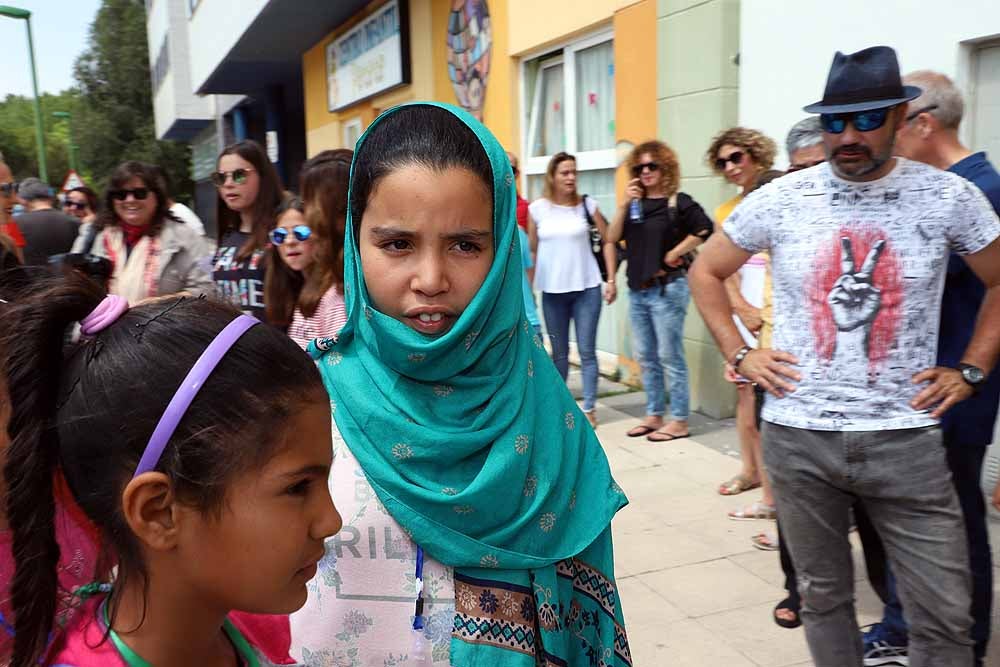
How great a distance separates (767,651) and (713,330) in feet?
4.07

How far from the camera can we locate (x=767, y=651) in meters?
3.25

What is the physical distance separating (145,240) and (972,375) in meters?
3.98

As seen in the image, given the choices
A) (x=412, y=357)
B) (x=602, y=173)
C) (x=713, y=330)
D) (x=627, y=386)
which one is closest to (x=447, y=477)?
(x=412, y=357)

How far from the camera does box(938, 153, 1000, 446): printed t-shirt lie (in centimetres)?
267

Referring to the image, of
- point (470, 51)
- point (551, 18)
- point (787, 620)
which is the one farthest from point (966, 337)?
point (470, 51)

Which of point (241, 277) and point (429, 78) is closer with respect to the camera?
point (241, 277)

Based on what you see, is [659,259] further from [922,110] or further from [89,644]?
[89,644]

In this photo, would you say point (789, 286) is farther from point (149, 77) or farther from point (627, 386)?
point (149, 77)

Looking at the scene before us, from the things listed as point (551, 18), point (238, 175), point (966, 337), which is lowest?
point (966, 337)

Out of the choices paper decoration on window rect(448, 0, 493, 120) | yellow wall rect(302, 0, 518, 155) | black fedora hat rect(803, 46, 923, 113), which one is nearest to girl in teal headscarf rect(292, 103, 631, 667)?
black fedora hat rect(803, 46, 923, 113)

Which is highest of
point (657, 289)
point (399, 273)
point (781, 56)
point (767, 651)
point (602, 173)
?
point (781, 56)

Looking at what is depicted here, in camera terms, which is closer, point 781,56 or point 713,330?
point 713,330

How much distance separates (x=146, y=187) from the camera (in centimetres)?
479

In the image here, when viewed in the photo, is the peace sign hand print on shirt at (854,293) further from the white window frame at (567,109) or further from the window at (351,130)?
the window at (351,130)
